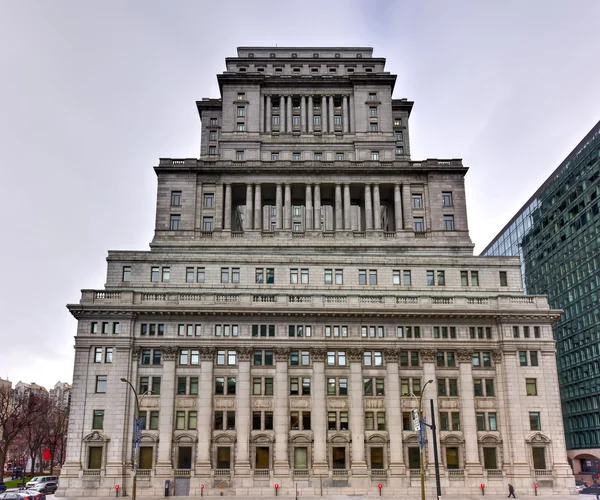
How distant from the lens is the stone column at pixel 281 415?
69312 millimetres

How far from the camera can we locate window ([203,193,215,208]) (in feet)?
297

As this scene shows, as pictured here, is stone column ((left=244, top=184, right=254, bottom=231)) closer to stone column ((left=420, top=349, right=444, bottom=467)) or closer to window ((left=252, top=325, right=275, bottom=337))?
window ((left=252, top=325, right=275, bottom=337))

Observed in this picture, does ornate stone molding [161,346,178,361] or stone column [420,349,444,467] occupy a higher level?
ornate stone molding [161,346,178,361]

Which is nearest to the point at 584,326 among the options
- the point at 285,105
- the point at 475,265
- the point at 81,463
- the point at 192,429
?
the point at 475,265

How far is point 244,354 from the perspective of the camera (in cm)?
7269

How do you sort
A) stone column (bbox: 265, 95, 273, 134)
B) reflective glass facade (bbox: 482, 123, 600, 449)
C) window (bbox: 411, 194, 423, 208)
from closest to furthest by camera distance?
window (bbox: 411, 194, 423, 208) → stone column (bbox: 265, 95, 273, 134) → reflective glass facade (bbox: 482, 123, 600, 449)

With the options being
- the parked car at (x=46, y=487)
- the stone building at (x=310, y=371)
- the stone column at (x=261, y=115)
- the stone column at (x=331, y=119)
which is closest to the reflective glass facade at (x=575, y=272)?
the stone building at (x=310, y=371)

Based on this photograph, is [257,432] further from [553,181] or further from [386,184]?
[553,181]

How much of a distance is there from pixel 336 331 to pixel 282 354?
Result: 6.79 metres

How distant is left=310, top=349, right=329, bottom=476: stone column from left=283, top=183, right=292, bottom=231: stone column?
73.5ft

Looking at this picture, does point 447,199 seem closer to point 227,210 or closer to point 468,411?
point 227,210

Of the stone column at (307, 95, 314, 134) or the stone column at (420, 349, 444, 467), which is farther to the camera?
the stone column at (307, 95, 314, 134)

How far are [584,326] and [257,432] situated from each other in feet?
232

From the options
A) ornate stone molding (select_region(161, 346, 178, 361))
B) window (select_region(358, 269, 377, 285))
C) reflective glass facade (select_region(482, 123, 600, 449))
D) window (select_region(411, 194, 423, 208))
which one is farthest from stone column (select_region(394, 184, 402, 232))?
reflective glass facade (select_region(482, 123, 600, 449))
